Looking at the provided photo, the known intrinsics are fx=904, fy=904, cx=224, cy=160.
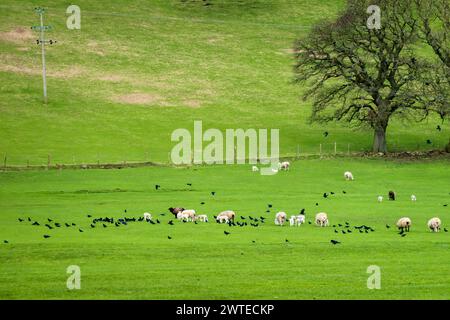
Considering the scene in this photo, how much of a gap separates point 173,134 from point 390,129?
75.7 ft

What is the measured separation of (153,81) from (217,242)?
68.6m

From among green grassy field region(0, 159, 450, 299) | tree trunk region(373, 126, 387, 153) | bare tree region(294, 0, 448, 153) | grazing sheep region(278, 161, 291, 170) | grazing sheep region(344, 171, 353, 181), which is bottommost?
green grassy field region(0, 159, 450, 299)

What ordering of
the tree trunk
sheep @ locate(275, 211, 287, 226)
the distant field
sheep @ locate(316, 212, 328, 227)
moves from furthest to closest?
the distant field
the tree trunk
sheep @ locate(275, 211, 287, 226)
sheep @ locate(316, 212, 328, 227)

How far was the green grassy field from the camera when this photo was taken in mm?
28062

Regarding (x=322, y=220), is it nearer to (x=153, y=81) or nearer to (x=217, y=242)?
(x=217, y=242)

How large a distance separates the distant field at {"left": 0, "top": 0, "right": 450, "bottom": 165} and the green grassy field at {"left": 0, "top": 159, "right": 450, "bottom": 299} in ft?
46.1

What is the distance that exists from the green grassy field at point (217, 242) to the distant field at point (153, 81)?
14.0 meters

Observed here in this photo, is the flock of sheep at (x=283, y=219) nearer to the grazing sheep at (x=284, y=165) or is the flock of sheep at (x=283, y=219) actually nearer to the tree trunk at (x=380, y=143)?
the grazing sheep at (x=284, y=165)

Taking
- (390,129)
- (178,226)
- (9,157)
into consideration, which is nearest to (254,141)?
(390,129)

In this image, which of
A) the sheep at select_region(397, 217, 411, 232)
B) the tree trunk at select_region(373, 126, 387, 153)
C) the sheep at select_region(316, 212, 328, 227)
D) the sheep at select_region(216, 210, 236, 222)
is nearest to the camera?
the sheep at select_region(397, 217, 411, 232)

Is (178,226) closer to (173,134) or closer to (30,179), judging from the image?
(30,179)

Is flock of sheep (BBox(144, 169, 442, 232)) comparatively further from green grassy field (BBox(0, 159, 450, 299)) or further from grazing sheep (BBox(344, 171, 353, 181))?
grazing sheep (BBox(344, 171, 353, 181))

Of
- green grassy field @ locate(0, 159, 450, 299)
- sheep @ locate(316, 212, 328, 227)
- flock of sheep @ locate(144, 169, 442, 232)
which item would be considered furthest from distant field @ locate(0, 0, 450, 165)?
sheep @ locate(316, 212, 328, 227)

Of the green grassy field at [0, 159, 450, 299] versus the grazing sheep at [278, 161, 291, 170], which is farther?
the grazing sheep at [278, 161, 291, 170]
